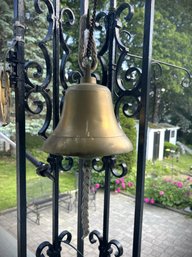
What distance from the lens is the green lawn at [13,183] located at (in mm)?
4820

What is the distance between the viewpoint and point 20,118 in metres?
0.89

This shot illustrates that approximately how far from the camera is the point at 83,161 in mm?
994

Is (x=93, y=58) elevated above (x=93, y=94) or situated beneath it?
elevated above

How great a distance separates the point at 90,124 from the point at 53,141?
0.43 ft

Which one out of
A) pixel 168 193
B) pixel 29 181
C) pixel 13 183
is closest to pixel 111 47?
pixel 29 181

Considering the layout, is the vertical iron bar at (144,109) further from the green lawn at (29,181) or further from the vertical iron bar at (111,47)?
the green lawn at (29,181)

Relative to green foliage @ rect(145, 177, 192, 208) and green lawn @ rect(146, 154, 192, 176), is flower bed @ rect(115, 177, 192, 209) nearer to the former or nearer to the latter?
green foliage @ rect(145, 177, 192, 208)

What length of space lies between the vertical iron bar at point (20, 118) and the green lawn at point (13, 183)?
3991 millimetres

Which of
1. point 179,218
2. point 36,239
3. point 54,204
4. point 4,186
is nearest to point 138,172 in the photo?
point 54,204

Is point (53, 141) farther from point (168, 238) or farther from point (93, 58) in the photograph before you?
point (168, 238)

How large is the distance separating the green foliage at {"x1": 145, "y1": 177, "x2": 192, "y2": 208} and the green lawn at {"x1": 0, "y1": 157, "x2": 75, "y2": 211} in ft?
6.36

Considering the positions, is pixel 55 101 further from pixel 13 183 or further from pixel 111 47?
pixel 13 183

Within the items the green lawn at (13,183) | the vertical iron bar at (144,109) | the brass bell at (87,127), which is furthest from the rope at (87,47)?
the green lawn at (13,183)

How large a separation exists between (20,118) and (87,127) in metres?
0.27
